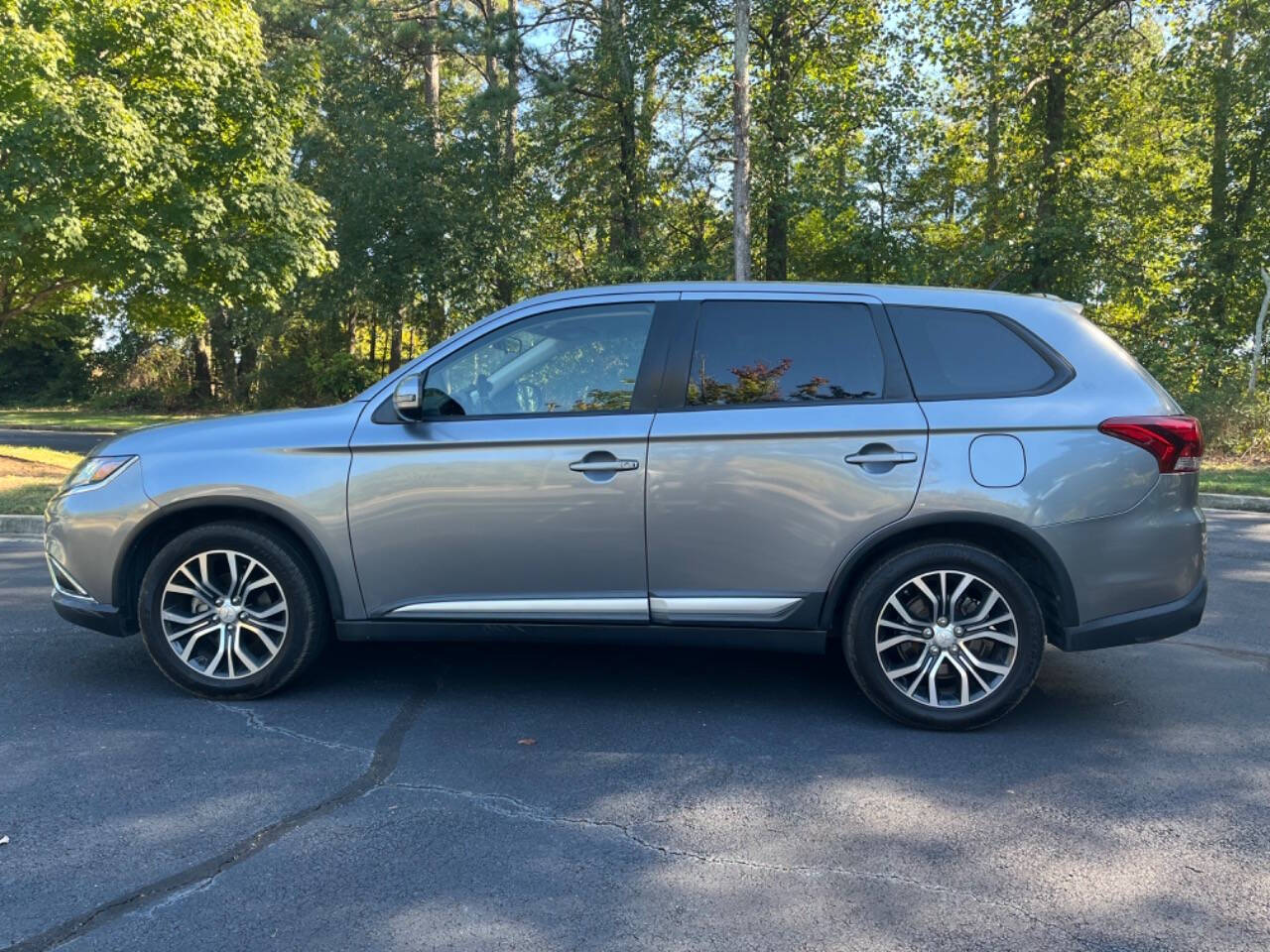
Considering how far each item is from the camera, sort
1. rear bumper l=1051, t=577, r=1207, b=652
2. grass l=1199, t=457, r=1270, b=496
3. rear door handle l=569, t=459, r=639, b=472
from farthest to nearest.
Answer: grass l=1199, t=457, r=1270, b=496 → rear door handle l=569, t=459, r=639, b=472 → rear bumper l=1051, t=577, r=1207, b=652

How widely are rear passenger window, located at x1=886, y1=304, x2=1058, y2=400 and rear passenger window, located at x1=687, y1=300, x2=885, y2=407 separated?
16 centimetres

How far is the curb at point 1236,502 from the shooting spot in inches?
471

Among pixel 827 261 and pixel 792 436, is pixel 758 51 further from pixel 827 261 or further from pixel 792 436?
pixel 792 436

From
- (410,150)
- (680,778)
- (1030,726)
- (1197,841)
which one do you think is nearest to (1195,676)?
(1030,726)

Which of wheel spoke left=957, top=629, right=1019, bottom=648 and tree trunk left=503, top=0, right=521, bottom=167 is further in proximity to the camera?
tree trunk left=503, top=0, right=521, bottom=167

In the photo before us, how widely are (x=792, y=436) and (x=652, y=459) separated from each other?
601mm

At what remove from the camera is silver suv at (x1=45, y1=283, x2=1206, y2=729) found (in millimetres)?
4164

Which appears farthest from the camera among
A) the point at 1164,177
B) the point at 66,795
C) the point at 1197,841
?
the point at 1164,177

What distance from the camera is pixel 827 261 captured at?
24062mm

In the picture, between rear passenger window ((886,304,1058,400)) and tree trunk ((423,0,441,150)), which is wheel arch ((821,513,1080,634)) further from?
tree trunk ((423,0,441,150))

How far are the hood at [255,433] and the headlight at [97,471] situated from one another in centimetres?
3

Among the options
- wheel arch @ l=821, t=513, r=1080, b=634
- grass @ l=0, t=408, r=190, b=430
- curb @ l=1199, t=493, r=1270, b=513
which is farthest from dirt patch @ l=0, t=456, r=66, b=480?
curb @ l=1199, t=493, r=1270, b=513

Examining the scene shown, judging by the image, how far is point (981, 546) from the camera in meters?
4.29

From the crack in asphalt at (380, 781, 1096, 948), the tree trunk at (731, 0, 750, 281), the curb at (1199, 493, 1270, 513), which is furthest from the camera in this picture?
the tree trunk at (731, 0, 750, 281)
